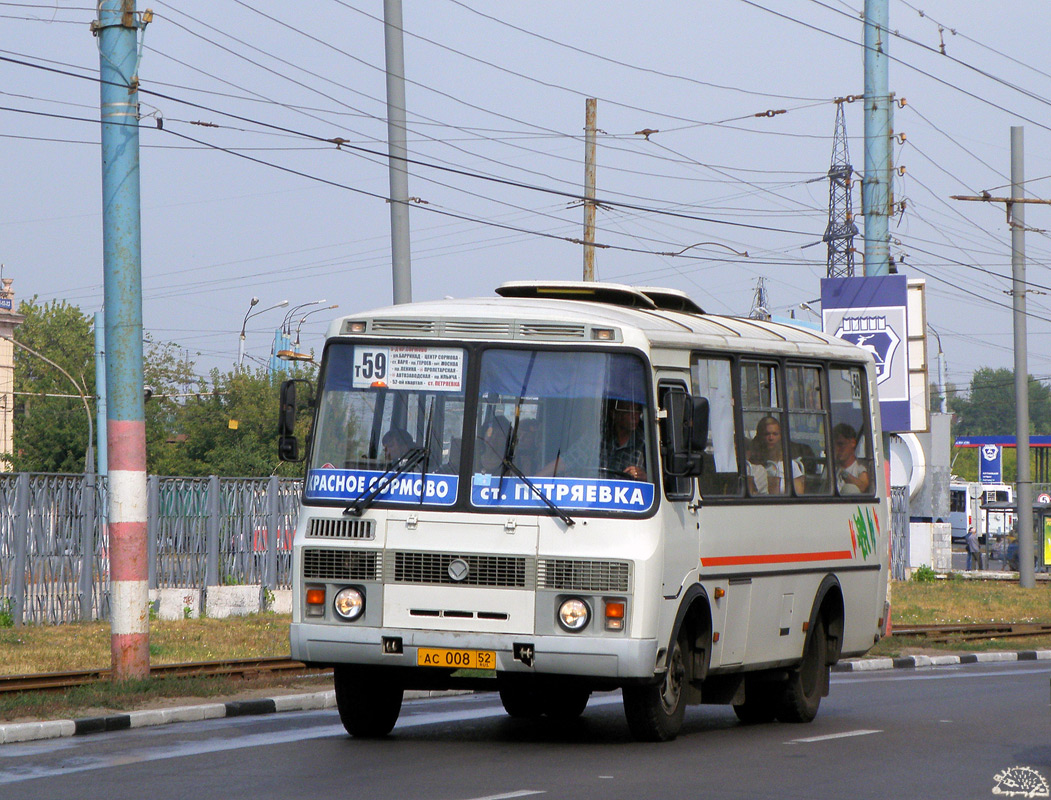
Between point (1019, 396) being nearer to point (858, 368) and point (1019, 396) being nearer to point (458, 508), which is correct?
point (858, 368)

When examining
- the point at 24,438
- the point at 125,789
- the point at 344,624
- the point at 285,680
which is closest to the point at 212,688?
the point at 285,680

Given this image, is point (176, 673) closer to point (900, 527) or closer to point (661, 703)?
point (661, 703)

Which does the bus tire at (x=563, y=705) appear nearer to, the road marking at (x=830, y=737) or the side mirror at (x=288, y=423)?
the road marking at (x=830, y=737)

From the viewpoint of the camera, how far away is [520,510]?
10.7 meters

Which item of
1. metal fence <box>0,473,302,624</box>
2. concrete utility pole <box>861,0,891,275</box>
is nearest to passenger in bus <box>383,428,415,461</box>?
metal fence <box>0,473,302,624</box>

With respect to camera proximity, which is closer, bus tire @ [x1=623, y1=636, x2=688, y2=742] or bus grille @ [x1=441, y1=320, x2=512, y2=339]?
bus tire @ [x1=623, y1=636, x2=688, y2=742]

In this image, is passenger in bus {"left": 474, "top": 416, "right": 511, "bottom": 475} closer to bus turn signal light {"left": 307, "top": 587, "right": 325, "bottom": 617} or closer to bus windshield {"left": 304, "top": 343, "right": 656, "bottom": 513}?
bus windshield {"left": 304, "top": 343, "right": 656, "bottom": 513}

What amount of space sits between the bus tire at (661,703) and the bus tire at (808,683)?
2.18 metres

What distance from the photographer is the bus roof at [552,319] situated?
1105 cm

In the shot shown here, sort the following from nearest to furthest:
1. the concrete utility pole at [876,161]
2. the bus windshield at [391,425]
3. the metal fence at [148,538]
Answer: the bus windshield at [391,425] → the metal fence at [148,538] → the concrete utility pole at [876,161]

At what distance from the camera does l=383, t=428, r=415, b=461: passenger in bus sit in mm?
10992

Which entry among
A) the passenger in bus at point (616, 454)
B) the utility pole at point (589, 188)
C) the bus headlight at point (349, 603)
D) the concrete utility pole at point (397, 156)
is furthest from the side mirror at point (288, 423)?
the utility pole at point (589, 188)

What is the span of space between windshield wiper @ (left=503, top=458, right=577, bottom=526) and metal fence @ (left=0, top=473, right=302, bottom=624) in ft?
41.0

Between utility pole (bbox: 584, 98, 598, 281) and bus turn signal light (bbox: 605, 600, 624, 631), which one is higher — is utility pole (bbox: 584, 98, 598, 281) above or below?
above
